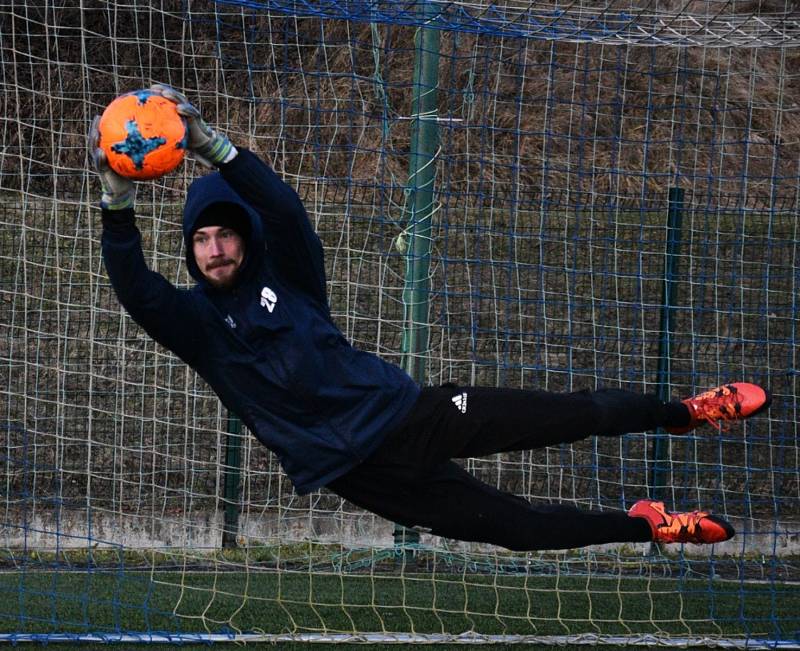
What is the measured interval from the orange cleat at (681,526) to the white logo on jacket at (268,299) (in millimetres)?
1600

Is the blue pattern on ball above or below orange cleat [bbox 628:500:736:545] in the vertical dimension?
above

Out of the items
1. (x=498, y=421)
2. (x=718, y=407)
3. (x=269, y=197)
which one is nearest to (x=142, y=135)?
(x=269, y=197)

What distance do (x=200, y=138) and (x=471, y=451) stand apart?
1.40 m

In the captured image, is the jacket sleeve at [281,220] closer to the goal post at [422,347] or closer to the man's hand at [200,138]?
the man's hand at [200,138]

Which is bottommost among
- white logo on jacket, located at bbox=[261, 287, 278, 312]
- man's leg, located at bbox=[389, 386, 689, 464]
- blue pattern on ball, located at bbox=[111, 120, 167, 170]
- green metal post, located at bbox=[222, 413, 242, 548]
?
green metal post, located at bbox=[222, 413, 242, 548]

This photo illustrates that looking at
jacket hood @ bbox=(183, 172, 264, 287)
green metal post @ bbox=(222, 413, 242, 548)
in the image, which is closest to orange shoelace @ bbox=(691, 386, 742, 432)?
jacket hood @ bbox=(183, 172, 264, 287)

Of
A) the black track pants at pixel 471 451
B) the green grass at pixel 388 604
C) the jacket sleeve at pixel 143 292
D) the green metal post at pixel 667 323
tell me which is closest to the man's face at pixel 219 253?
the jacket sleeve at pixel 143 292

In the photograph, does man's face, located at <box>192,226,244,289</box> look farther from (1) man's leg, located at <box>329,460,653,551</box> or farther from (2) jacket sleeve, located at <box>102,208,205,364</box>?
(1) man's leg, located at <box>329,460,653,551</box>

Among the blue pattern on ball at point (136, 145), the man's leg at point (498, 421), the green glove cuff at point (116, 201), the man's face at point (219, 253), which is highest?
the blue pattern on ball at point (136, 145)

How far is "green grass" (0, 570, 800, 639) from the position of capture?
551cm

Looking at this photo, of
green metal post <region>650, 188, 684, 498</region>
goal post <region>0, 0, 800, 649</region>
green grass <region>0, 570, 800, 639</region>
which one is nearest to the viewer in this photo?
green grass <region>0, 570, 800, 639</region>

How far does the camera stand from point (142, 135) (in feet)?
10.9

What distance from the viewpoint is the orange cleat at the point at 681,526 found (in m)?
4.36

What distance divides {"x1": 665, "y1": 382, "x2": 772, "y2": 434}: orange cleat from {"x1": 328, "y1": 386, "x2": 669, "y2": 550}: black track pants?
1.32 feet
